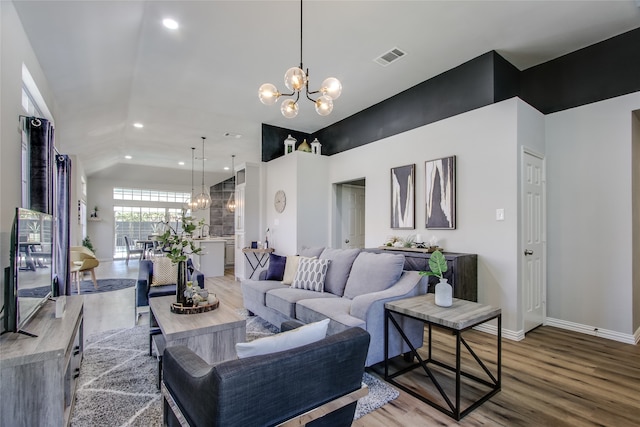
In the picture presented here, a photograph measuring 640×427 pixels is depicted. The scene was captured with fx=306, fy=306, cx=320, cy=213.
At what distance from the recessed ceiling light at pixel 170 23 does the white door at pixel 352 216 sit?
3.89m

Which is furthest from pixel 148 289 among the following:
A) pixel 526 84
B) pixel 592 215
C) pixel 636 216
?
pixel 636 216

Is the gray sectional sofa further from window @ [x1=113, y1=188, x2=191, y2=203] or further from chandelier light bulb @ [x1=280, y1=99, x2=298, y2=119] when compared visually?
window @ [x1=113, y1=188, x2=191, y2=203]

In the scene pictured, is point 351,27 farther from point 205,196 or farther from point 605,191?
point 205,196

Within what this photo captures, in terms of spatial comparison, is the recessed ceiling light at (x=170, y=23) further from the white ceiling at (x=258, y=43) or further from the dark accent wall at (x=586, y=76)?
the dark accent wall at (x=586, y=76)

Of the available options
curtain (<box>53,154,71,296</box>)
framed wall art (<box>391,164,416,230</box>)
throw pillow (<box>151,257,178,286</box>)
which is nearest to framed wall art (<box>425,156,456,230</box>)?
framed wall art (<box>391,164,416,230</box>)

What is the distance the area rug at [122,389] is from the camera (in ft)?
6.53

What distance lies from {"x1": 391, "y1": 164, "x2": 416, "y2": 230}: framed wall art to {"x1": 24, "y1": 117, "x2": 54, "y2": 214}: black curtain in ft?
13.3

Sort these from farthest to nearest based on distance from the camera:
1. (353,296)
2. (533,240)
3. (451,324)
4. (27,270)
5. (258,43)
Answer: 1. (533,240)
2. (258,43)
3. (353,296)
4. (451,324)
5. (27,270)

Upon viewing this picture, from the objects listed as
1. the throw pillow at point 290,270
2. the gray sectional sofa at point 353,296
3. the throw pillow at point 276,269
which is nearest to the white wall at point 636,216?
the gray sectional sofa at point 353,296

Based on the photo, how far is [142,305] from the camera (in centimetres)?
378

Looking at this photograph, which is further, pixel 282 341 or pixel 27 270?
pixel 27 270

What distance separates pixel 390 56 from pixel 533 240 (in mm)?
2837

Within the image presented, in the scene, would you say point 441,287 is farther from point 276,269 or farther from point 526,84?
point 526,84

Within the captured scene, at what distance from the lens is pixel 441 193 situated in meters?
4.10
